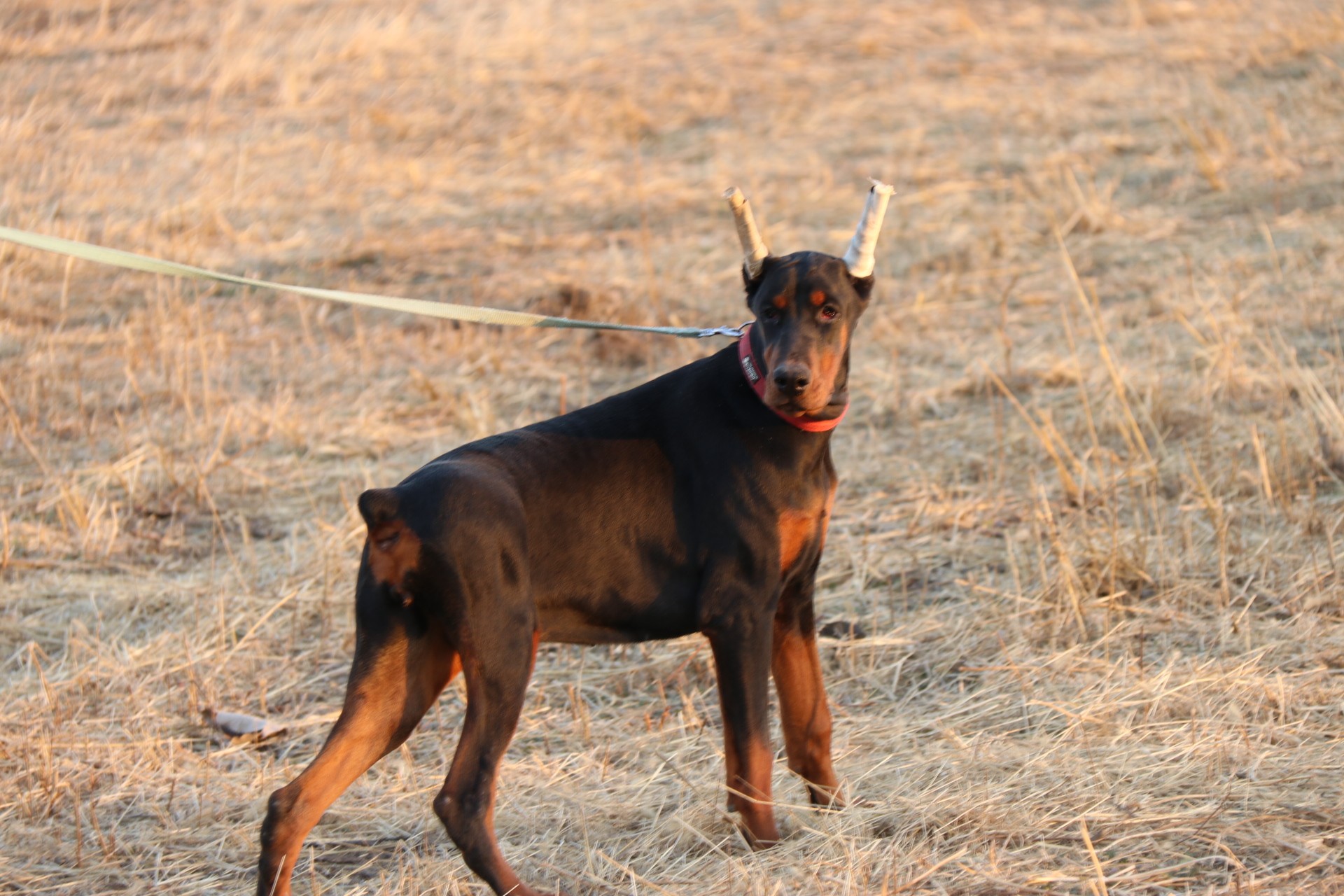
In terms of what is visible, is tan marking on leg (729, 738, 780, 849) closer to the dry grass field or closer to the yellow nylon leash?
the dry grass field

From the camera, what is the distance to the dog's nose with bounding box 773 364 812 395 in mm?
3668

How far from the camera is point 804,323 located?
3830mm

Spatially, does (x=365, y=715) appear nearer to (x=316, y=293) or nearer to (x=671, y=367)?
(x=316, y=293)

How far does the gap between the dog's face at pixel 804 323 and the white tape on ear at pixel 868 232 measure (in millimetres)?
38

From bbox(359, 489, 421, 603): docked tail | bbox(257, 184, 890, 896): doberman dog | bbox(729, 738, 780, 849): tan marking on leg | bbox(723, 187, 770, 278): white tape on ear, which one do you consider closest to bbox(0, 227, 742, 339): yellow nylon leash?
bbox(723, 187, 770, 278): white tape on ear

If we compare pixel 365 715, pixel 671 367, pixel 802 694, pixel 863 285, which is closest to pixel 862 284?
pixel 863 285

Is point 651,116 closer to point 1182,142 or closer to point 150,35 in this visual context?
point 1182,142

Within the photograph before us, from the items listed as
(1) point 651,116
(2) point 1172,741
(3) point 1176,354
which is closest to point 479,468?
(2) point 1172,741

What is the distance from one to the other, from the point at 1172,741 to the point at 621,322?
553cm

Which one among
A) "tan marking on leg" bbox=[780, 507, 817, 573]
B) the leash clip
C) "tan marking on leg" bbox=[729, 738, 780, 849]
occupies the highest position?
the leash clip

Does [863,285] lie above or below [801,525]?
above

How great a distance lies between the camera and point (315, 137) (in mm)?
13992

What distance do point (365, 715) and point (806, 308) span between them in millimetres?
1611

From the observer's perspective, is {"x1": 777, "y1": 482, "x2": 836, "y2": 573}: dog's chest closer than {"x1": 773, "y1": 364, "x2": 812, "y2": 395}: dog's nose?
No
